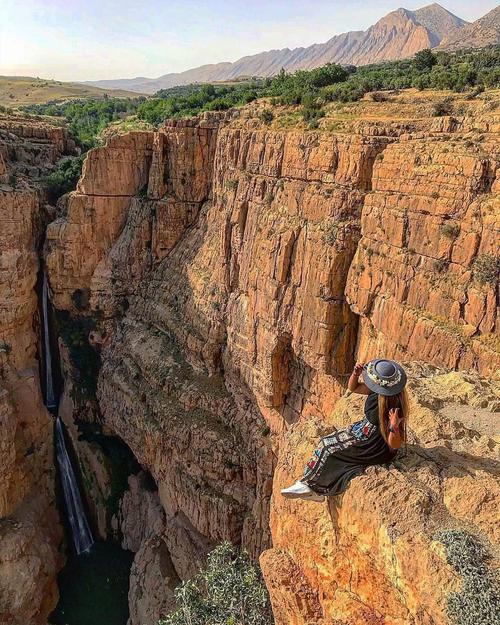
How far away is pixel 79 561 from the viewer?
33.5 metres

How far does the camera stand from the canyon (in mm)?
8586

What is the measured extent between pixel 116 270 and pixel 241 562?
2339 cm

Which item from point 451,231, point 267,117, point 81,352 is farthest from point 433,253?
point 81,352

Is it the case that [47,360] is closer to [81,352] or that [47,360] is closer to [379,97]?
[81,352]

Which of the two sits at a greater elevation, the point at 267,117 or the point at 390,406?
the point at 267,117

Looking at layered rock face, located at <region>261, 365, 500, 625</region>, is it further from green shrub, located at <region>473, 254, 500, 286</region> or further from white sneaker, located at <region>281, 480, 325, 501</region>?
green shrub, located at <region>473, 254, 500, 286</region>

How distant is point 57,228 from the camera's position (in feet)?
119

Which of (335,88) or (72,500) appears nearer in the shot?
(335,88)

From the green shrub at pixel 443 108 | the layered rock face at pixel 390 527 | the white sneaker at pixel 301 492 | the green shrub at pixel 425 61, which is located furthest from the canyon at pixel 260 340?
the green shrub at pixel 425 61

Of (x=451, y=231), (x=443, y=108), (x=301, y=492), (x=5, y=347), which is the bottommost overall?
(x=5, y=347)

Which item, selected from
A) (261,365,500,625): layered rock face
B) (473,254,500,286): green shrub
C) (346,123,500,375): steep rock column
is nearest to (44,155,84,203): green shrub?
(346,123,500,375): steep rock column

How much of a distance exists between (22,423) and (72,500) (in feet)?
24.1

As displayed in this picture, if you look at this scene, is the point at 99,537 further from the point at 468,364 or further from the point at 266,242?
the point at 468,364

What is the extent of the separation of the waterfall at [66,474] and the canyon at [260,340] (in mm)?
1061
